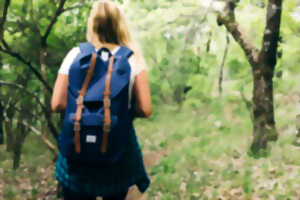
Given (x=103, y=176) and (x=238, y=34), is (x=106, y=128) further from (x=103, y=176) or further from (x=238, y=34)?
(x=238, y=34)

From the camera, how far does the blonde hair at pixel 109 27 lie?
6.75 ft

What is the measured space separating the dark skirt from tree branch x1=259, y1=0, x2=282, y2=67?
2788 mm

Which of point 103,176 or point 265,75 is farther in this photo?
point 265,75

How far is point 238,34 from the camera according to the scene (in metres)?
4.58

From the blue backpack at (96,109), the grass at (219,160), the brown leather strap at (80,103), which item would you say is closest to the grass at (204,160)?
the grass at (219,160)

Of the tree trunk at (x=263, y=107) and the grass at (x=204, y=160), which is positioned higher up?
the tree trunk at (x=263, y=107)

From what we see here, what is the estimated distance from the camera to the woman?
1.98m

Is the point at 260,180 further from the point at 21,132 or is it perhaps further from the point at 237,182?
the point at 21,132

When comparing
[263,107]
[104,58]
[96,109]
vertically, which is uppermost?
[104,58]

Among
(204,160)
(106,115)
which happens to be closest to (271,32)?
(204,160)

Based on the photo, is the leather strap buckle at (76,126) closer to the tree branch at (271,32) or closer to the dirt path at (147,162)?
the dirt path at (147,162)

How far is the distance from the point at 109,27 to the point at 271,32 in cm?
277

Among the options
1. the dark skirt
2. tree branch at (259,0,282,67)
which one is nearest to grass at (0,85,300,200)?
tree branch at (259,0,282,67)

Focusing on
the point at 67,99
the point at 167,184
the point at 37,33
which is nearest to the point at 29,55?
the point at 37,33
